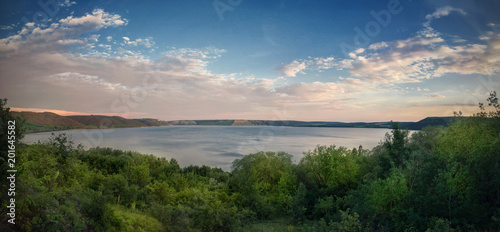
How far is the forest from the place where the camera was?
1042 cm

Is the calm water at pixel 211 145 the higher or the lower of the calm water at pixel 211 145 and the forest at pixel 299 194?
the lower

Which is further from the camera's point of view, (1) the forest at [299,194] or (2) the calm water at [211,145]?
(2) the calm water at [211,145]

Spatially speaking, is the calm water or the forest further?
the calm water

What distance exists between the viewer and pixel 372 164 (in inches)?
1131

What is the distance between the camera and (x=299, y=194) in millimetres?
23875

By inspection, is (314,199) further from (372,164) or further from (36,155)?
(36,155)

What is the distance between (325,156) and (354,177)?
400cm

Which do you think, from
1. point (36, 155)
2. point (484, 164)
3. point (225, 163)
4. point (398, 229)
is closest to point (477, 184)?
point (484, 164)

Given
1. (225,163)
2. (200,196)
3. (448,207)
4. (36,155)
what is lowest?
(225,163)

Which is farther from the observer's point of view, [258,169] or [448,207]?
[258,169]

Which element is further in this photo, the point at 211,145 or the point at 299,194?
the point at 211,145

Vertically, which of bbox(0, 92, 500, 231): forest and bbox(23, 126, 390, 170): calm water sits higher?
bbox(0, 92, 500, 231): forest

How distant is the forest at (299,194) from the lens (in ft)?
34.2

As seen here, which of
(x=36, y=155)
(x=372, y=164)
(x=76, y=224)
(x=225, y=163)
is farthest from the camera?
(x=225, y=163)
